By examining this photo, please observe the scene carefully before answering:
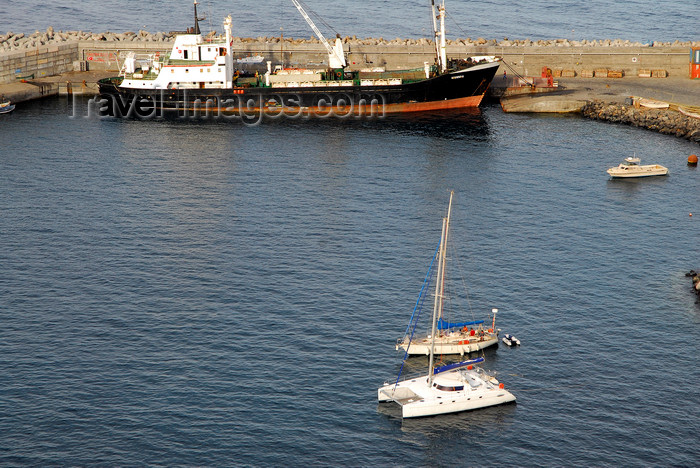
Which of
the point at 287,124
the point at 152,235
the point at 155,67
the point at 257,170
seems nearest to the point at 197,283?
the point at 152,235

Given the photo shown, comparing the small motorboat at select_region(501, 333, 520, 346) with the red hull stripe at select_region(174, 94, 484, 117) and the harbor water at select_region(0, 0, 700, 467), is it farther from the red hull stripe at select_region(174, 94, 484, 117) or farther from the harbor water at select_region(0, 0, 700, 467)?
the red hull stripe at select_region(174, 94, 484, 117)

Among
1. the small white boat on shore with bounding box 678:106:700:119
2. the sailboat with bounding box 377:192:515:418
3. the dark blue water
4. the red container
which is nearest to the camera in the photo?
the dark blue water

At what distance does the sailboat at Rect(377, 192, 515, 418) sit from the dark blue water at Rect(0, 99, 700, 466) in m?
0.91

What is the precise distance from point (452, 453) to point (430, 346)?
12.6 metres

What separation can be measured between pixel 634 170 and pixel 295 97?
61769 millimetres

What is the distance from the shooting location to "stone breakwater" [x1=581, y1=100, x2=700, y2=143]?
450 feet

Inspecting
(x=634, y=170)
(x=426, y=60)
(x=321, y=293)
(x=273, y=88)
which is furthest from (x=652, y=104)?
(x=321, y=293)

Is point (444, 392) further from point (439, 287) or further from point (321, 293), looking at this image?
point (321, 293)

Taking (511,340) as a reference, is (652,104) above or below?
above

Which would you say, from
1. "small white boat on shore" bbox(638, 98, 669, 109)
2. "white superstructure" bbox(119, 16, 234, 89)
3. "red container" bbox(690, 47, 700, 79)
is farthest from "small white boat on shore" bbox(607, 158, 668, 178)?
"white superstructure" bbox(119, 16, 234, 89)

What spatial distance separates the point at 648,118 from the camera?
14250 centimetres

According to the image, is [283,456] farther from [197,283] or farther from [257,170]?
[257,170]

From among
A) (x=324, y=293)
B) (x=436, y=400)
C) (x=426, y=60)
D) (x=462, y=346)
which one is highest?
(x=426, y=60)

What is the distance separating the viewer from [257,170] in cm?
12175
